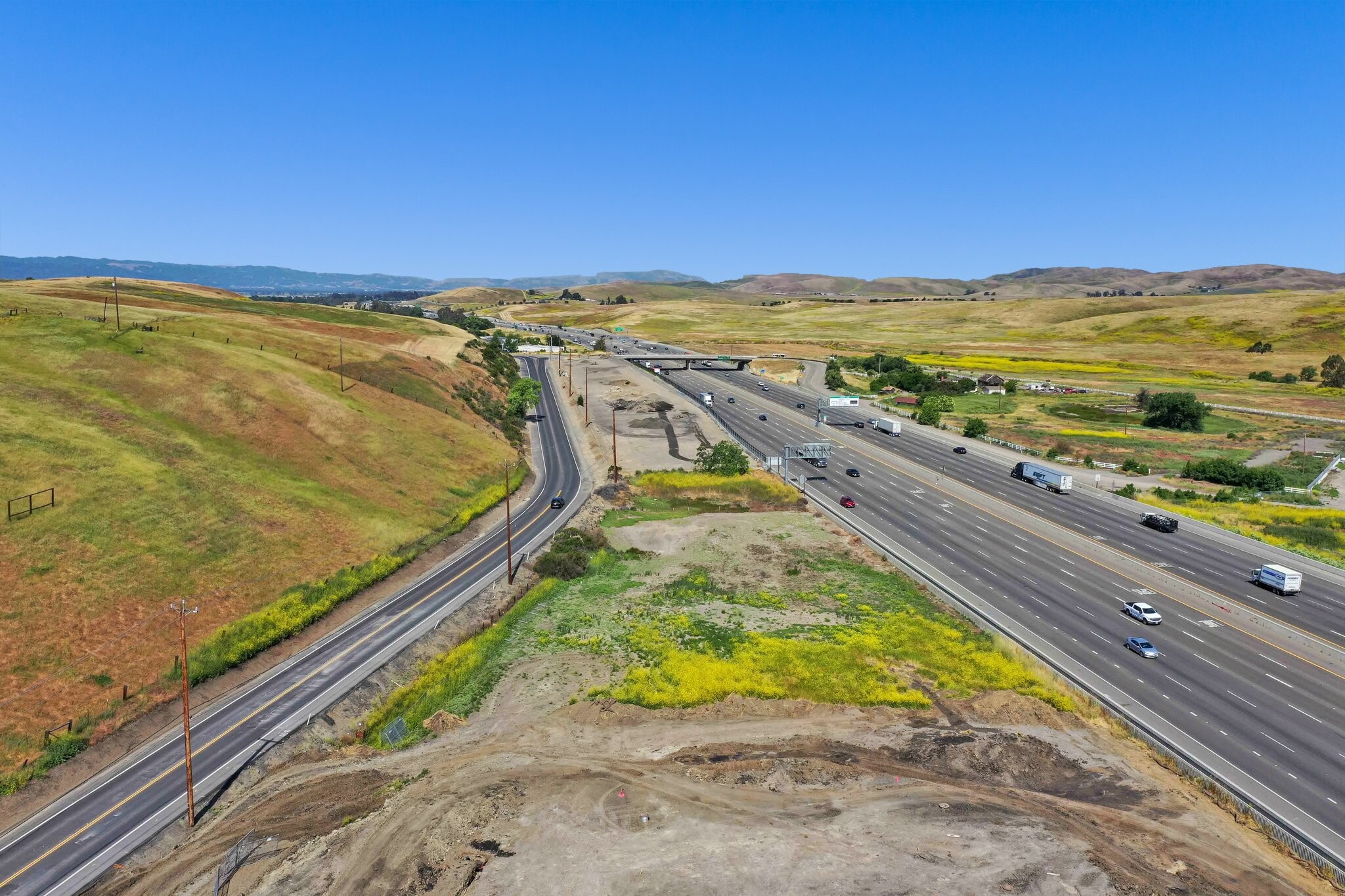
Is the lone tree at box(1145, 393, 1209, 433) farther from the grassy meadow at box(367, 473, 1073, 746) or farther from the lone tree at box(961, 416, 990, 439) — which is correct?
the grassy meadow at box(367, 473, 1073, 746)

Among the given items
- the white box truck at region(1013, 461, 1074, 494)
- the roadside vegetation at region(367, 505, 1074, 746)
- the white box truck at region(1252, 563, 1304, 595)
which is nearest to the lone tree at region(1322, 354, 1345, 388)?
the white box truck at region(1013, 461, 1074, 494)

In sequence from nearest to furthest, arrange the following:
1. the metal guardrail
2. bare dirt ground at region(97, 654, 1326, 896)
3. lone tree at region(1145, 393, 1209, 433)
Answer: bare dirt ground at region(97, 654, 1326, 896) → the metal guardrail → lone tree at region(1145, 393, 1209, 433)

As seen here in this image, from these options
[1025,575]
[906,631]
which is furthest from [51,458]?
[1025,575]

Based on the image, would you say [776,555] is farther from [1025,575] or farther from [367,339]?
[367,339]

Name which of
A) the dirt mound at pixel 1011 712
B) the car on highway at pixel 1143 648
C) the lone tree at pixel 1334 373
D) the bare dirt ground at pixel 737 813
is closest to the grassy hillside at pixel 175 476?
the bare dirt ground at pixel 737 813

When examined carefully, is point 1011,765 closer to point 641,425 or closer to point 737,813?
point 737,813
